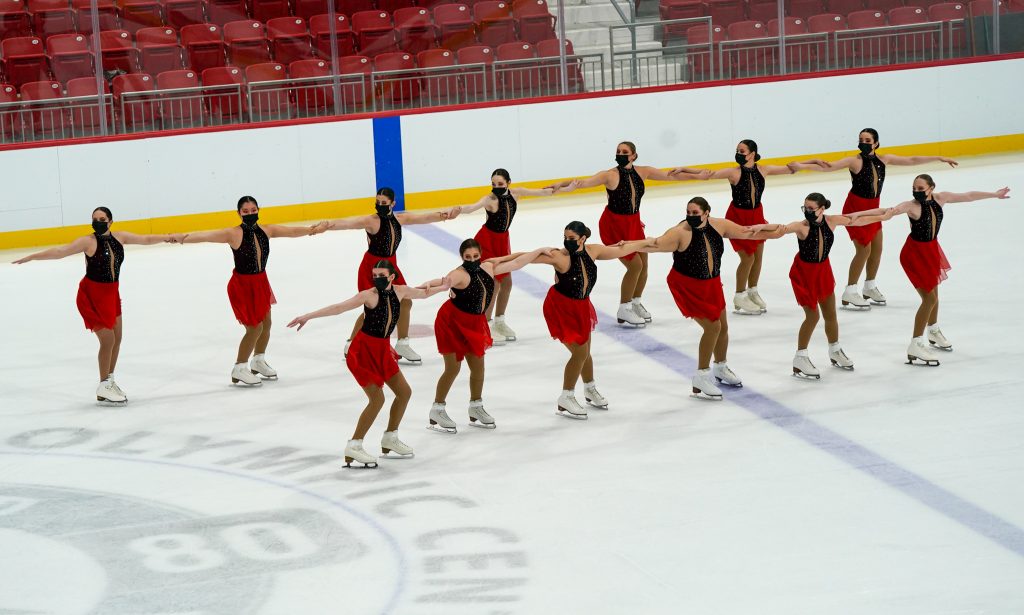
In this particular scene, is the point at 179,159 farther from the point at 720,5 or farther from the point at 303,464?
the point at 303,464

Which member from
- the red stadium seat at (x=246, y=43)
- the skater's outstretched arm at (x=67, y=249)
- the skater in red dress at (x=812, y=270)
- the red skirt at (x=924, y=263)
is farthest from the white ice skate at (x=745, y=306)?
the red stadium seat at (x=246, y=43)

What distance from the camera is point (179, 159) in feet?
58.0

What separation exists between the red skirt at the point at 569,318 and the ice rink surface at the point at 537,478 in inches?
25.3

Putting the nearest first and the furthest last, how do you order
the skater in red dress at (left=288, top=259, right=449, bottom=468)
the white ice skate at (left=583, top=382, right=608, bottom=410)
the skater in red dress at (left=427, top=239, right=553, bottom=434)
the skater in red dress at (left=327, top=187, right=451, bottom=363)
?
the skater in red dress at (left=288, top=259, right=449, bottom=468) → the skater in red dress at (left=427, top=239, right=553, bottom=434) → the white ice skate at (left=583, top=382, right=608, bottom=410) → the skater in red dress at (left=327, top=187, right=451, bottom=363)

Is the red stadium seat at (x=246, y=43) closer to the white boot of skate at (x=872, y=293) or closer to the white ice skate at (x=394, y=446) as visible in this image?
the white boot of skate at (x=872, y=293)

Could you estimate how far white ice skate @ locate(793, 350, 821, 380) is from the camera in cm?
999

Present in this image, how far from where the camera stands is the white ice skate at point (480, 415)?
9227 mm

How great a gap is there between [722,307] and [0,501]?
17.0ft

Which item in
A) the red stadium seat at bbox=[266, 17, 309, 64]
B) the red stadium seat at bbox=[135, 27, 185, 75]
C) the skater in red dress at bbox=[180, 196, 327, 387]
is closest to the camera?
the skater in red dress at bbox=[180, 196, 327, 387]

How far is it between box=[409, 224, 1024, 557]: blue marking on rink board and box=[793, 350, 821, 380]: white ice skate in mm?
471

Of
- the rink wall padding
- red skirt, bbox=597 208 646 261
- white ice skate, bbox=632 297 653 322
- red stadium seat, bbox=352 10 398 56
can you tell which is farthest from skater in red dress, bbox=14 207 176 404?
red stadium seat, bbox=352 10 398 56

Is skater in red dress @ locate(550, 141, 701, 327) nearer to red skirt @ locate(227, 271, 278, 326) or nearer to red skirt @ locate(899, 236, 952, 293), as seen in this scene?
red skirt @ locate(899, 236, 952, 293)

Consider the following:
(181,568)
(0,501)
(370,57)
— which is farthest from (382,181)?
(181,568)

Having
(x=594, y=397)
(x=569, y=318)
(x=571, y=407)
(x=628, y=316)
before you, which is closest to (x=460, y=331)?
(x=569, y=318)
